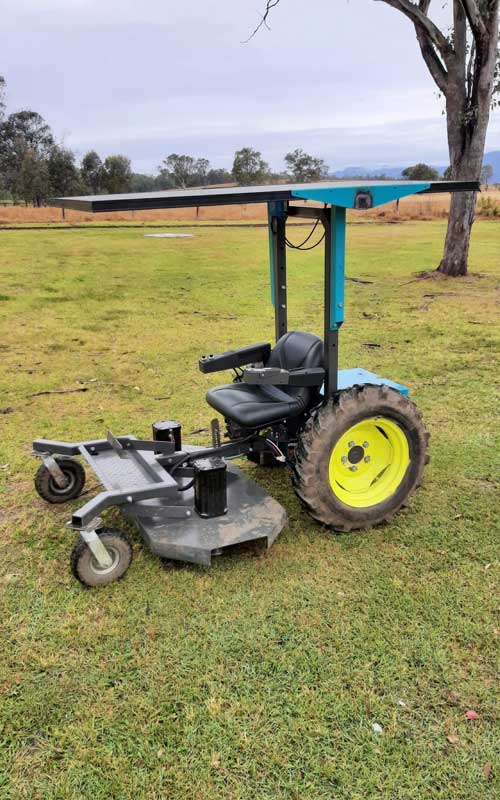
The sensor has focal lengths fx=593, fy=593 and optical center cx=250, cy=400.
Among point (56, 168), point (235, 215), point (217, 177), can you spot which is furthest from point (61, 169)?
point (217, 177)

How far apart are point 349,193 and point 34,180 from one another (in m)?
54.6

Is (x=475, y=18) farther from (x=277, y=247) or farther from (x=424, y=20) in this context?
(x=277, y=247)

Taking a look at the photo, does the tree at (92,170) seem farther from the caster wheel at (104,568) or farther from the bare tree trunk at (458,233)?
the caster wheel at (104,568)

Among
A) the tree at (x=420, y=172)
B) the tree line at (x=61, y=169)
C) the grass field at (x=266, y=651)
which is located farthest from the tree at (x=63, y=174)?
the grass field at (x=266, y=651)

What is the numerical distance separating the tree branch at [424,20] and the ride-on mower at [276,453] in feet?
30.9

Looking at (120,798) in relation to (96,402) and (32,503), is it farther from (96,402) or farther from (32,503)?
(96,402)

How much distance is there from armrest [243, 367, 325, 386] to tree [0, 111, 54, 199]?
64980mm

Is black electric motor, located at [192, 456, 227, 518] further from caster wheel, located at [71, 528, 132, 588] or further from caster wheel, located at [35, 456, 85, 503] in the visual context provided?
caster wheel, located at [35, 456, 85, 503]

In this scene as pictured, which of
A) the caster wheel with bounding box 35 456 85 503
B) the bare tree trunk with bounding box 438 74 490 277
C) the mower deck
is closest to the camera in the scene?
the mower deck

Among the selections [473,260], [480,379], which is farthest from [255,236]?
[480,379]

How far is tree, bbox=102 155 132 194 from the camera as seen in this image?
187ft

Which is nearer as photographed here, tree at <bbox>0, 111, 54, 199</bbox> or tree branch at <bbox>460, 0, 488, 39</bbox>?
tree branch at <bbox>460, 0, 488, 39</bbox>

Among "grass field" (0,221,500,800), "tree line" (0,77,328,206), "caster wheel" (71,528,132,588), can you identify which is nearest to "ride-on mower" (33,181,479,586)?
"caster wheel" (71,528,132,588)

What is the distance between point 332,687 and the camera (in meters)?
2.49
